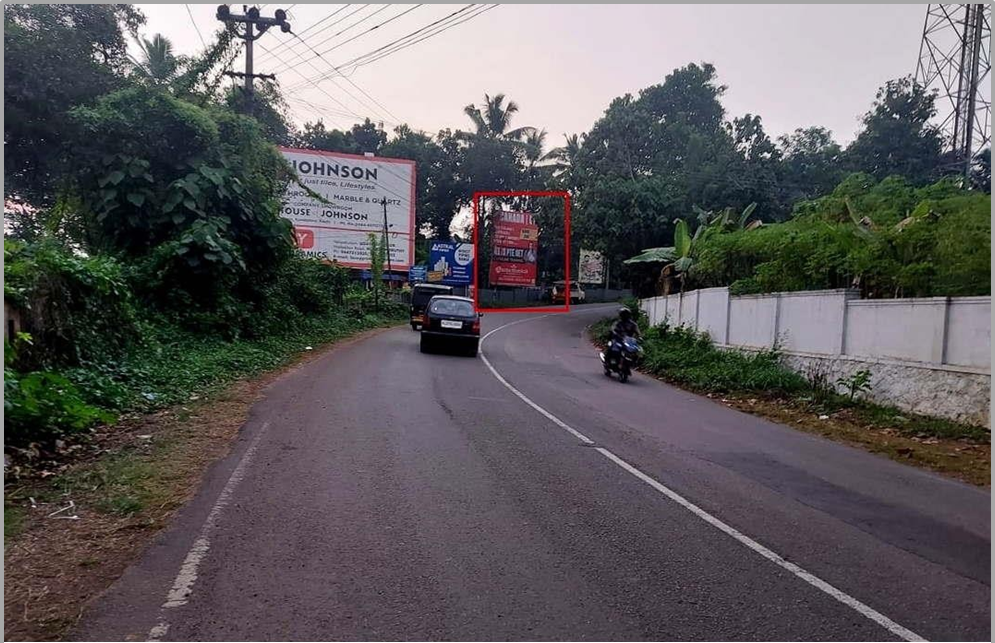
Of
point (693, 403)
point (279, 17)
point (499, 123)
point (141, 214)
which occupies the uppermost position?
point (499, 123)

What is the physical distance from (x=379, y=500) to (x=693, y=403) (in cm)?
773

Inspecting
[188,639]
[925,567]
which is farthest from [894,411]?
[188,639]

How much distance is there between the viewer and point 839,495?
19.9ft

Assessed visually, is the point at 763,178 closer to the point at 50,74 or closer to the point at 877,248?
the point at 877,248

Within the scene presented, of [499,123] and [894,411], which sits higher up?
[499,123]

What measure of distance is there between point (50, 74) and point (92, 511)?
15049 mm

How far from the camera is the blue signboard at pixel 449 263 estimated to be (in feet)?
128

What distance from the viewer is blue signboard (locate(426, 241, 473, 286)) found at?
1542 inches

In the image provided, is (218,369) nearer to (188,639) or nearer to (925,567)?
(188,639)

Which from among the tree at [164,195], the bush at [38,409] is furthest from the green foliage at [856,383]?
the tree at [164,195]

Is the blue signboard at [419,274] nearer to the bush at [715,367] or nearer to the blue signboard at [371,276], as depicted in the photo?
the blue signboard at [371,276]

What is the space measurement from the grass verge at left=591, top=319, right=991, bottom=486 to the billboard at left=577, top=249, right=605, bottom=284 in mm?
38492

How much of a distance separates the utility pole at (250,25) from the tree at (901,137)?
22839 millimetres

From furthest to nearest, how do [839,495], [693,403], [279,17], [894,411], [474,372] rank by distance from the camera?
[279,17] → [474,372] → [693,403] → [894,411] → [839,495]
